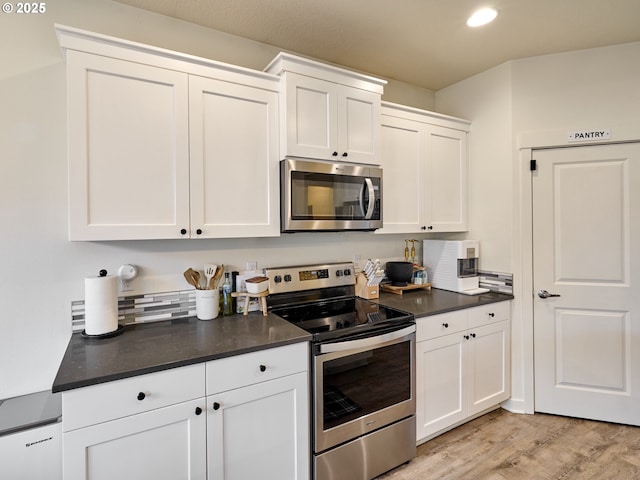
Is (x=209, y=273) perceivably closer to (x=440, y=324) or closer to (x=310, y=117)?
(x=310, y=117)

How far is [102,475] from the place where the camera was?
4.14 feet

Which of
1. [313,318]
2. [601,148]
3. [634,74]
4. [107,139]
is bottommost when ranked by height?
[313,318]

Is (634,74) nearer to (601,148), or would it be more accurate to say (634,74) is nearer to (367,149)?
(601,148)

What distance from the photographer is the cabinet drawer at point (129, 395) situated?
47.4 inches

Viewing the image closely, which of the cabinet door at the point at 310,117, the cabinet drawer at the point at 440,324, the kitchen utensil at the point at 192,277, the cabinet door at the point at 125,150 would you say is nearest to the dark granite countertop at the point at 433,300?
the cabinet drawer at the point at 440,324

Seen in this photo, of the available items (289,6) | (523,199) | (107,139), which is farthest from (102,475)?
(523,199)

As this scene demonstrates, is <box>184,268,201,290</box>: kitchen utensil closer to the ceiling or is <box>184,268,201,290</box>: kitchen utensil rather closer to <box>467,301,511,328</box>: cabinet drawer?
the ceiling

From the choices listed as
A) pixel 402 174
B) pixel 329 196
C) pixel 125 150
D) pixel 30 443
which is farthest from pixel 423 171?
pixel 30 443

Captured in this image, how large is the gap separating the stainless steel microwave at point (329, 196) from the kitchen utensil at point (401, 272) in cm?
62

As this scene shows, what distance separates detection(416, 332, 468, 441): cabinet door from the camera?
83.8 inches

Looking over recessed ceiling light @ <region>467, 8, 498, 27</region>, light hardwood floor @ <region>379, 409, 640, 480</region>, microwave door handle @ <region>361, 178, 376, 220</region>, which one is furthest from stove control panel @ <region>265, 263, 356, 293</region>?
recessed ceiling light @ <region>467, 8, 498, 27</region>

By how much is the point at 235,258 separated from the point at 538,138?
2430mm

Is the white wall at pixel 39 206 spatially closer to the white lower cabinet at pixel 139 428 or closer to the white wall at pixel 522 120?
the white lower cabinet at pixel 139 428

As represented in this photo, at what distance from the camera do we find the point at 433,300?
247 centimetres
